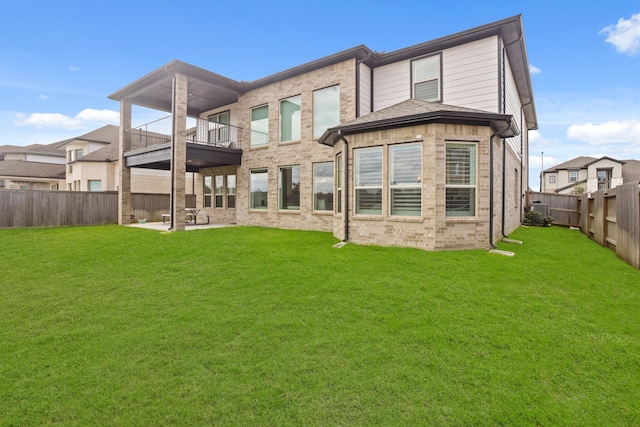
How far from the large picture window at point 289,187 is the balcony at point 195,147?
2888 millimetres

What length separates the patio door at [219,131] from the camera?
16.4m

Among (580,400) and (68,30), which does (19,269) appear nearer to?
(580,400)

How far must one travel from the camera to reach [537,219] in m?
15.7

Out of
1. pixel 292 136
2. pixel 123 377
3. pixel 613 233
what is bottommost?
pixel 123 377

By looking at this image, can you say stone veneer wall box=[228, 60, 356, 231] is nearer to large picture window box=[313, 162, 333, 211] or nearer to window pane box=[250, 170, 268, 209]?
large picture window box=[313, 162, 333, 211]

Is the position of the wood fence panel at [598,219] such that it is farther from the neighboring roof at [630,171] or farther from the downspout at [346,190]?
the neighboring roof at [630,171]

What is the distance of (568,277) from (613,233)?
4567mm

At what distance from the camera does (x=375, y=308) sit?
15.7 ft

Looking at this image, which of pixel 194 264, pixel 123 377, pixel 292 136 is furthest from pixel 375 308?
pixel 292 136

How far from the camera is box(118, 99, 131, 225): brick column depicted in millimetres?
16219

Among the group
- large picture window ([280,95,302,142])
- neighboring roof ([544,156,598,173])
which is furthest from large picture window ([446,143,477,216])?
neighboring roof ([544,156,598,173])

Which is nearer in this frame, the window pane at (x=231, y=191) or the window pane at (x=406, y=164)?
the window pane at (x=406, y=164)

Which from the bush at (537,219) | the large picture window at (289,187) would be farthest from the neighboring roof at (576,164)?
the large picture window at (289,187)

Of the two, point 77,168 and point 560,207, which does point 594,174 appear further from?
point 77,168
